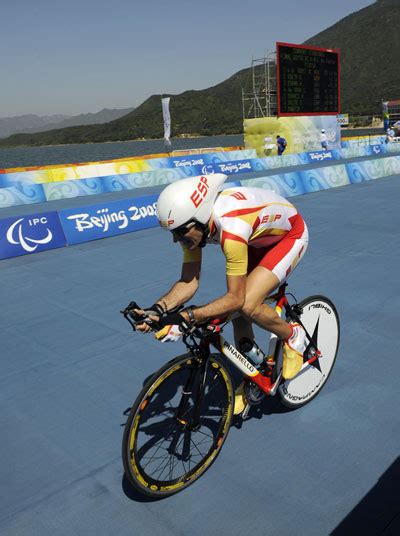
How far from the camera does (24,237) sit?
9141 millimetres

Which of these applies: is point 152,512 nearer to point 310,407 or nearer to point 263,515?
point 263,515

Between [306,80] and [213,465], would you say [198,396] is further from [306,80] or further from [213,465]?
[306,80]

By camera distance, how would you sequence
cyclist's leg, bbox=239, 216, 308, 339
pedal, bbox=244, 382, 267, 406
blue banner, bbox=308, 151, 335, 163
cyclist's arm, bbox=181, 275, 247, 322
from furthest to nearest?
blue banner, bbox=308, 151, 335, 163, pedal, bbox=244, 382, 267, 406, cyclist's leg, bbox=239, 216, 308, 339, cyclist's arm, bbox=181, 275, 247, 322

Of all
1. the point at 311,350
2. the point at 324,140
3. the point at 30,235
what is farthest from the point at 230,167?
the point at 311,350

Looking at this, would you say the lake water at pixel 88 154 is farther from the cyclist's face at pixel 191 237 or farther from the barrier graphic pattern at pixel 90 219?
the cyclist's face at pixel 191 237

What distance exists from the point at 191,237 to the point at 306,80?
26.3 m

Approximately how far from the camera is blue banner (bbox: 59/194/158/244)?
9766mm

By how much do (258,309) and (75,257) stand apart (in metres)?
6.49

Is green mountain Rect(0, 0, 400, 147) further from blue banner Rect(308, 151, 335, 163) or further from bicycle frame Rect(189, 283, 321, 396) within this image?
→ bicycle frame Rect(189, 283, 321, 396)

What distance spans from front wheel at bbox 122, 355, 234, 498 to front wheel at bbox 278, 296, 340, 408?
0.62m

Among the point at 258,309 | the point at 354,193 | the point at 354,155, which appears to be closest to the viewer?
the point at 258,309

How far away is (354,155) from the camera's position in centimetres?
2520

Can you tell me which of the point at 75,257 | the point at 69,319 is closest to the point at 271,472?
the point at 69,319

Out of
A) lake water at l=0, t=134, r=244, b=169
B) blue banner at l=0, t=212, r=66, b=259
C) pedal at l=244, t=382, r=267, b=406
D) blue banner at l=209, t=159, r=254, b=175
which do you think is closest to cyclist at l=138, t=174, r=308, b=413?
pedal at l=244, t=382, r=267, b=406
